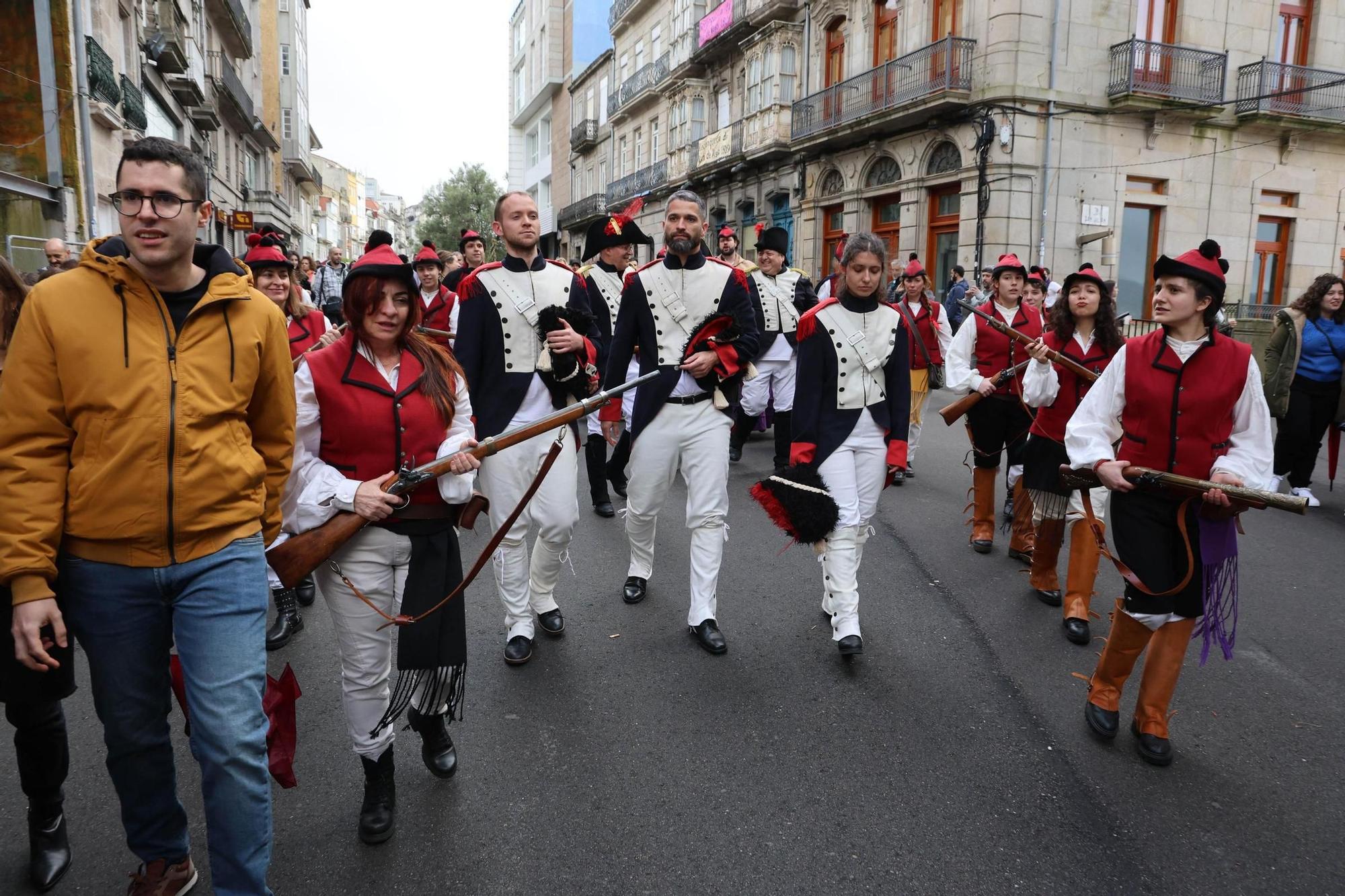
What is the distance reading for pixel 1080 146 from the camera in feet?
65.0

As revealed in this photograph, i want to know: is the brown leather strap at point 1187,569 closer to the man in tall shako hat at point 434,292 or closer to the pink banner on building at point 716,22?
the man in tall shako hat at point 434,292

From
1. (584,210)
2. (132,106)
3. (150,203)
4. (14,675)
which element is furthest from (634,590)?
(584,210)

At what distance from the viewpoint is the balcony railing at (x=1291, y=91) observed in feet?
66.8

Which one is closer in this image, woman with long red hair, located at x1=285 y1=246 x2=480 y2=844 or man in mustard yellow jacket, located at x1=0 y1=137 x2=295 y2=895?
man in mustard yellow jacket, located at x1=0 y1=137 x2=295 y2=895

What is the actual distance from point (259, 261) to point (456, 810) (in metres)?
3.59

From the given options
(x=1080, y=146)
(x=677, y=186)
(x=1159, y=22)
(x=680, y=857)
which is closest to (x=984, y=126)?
(x=1080, y=146)

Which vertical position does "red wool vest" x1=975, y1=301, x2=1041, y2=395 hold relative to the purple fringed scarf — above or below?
above

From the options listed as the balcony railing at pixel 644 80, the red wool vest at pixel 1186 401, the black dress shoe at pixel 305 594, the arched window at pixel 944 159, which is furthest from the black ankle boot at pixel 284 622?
the balcony railing at pixel 644 80

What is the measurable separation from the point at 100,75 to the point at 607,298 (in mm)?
12446

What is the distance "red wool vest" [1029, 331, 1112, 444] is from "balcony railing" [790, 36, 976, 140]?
52.7 ft

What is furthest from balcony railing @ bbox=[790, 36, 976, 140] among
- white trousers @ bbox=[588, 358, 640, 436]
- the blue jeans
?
the blue jeans

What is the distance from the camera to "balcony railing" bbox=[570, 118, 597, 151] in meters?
45.7

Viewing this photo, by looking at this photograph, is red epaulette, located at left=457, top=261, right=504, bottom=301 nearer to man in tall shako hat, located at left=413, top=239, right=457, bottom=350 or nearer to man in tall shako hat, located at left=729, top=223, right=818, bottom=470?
man in tall shako hat, located at left=413, top=239, right=457, bottom=350

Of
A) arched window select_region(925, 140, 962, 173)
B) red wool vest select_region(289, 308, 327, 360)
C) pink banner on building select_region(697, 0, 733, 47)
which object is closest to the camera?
red wool vest select_region(289, 308, 327, 360)
